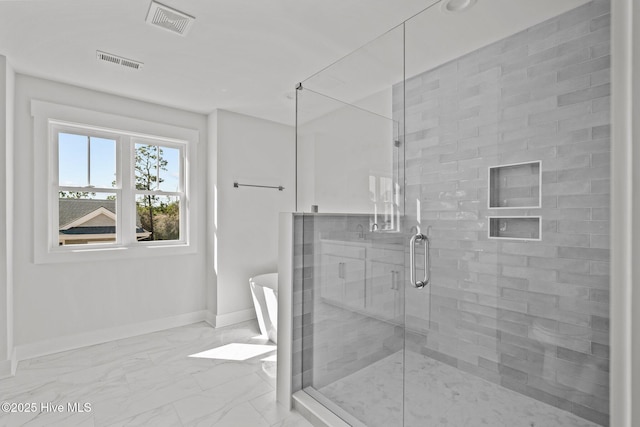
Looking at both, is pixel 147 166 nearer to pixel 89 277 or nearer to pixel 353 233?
pixel 89 277

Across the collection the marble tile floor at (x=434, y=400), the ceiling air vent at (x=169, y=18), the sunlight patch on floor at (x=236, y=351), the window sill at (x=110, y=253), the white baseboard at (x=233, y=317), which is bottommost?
the sunlight patch on floor at (x=236, y=351)

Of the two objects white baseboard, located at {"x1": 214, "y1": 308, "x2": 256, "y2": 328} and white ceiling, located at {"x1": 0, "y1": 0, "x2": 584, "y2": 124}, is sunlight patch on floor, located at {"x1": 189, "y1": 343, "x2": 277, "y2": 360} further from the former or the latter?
white ceiling, located at {"x1": 0, "y1": 0, "x2": 584, "y2": 124}

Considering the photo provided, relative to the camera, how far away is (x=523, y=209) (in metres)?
1.44

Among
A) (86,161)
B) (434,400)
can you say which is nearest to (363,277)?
(434,400)

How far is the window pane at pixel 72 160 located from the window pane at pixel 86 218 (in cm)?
12

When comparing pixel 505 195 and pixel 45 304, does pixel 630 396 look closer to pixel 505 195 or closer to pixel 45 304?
pixel 505 195

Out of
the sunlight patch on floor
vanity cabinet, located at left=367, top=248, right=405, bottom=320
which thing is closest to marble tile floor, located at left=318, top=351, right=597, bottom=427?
vanity cabinet, located at left=367, top=248, right=405, bottom=320

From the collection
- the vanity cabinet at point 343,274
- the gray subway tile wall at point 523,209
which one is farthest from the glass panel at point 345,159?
the vanity cabinet at point 343,274

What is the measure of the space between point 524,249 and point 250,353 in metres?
2.40

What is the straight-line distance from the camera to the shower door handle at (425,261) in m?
1.65

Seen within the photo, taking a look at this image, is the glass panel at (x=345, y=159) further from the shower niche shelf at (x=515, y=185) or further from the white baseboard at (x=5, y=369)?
the white baseboard at (x=5, y=369)

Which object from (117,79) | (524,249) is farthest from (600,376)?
(117,79)

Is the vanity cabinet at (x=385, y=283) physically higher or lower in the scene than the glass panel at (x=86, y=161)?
lower

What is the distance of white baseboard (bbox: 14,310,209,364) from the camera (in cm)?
276
